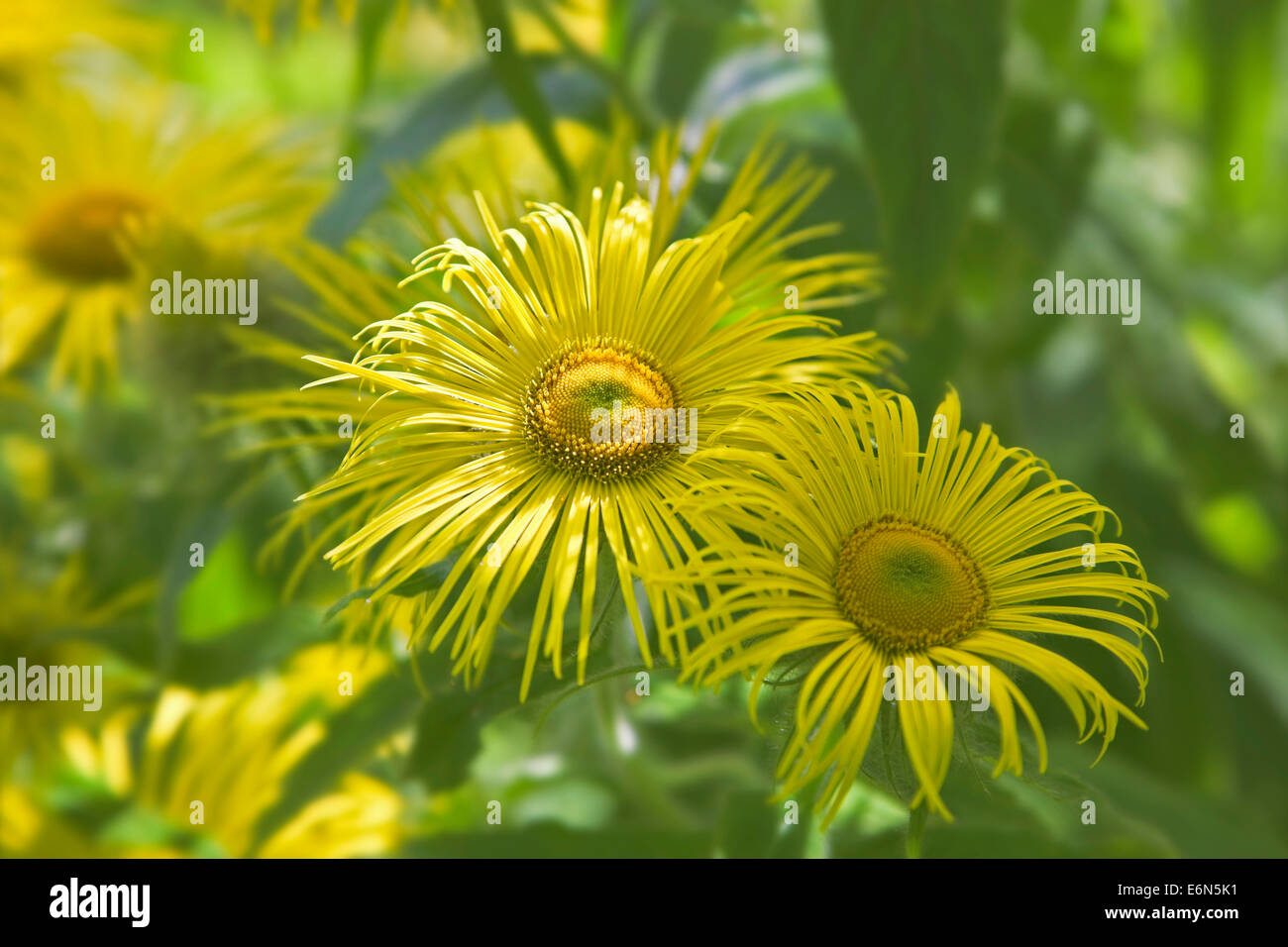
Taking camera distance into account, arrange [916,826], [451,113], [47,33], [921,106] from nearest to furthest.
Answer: [916,826], [921,106], [451,113], [47,33]

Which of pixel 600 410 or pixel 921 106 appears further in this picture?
pixel 921 106

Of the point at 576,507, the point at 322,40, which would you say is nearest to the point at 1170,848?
the point at 576,507

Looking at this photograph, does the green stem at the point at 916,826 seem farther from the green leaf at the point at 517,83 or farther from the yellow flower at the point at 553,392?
the green leaf at the point at 517,83

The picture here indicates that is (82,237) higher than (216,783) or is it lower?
higher

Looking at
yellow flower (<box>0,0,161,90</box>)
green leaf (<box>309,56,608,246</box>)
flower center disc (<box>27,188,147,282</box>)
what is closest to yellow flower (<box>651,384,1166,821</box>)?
green leaf (<box>309,56,608,246</box>)

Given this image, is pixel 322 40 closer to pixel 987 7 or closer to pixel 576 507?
pixel 987 7

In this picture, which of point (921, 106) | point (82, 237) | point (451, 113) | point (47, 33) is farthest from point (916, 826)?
point (47, 33)

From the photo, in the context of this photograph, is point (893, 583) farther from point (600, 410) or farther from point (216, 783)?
point (216, 783)

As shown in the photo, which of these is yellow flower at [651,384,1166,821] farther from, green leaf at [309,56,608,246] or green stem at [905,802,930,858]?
green leaf at [309,56,608,246]
